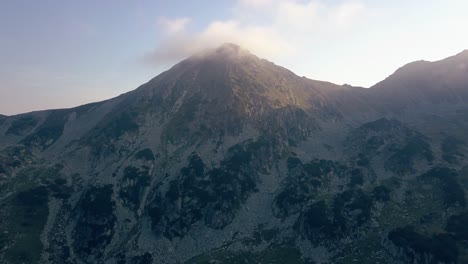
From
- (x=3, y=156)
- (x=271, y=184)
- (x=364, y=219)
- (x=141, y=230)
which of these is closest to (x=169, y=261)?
(x=141, y=230)

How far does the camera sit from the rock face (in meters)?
112

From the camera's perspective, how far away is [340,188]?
140 m

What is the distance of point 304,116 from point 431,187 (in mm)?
76575

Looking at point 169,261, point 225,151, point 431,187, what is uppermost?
point 225,151

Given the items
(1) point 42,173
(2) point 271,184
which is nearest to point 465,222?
(2) point 271,184

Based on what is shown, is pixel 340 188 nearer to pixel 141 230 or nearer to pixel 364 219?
pixel 364 219

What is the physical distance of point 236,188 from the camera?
143m

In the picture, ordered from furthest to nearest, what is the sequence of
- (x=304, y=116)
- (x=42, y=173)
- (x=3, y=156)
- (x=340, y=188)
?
(x=304, y=116) < (x=3, y=156) < (x=42, y=173) < (x=340, y=188)

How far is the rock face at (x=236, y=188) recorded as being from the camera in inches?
4409

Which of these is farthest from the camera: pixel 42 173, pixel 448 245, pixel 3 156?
pixel 3 156

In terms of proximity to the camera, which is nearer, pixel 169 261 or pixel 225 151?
pixel 169 261

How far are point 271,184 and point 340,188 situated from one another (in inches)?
1043

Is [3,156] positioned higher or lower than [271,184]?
higher

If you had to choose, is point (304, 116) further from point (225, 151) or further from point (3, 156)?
point (3, 156)
